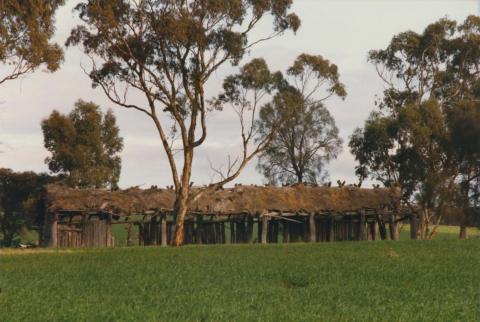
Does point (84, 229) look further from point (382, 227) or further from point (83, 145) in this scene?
point (382, 227)

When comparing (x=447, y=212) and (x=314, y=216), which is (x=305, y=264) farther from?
(x=447, y=212)

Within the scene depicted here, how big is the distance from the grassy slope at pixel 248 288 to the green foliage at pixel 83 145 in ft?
113

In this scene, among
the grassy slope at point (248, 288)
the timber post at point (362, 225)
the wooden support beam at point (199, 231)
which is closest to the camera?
the grassy slope at point (248, 288)

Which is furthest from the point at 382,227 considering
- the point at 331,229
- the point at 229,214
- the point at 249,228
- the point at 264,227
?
the point at 229,214

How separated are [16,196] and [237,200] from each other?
19.2m

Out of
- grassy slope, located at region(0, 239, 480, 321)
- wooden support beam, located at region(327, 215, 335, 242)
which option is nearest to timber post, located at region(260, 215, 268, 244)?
wooden support beam, located at region(327, 215, 335, 242)

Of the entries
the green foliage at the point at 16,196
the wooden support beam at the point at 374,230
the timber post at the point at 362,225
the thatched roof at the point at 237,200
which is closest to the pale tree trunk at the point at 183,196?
the thatched roof at the point at 237,200

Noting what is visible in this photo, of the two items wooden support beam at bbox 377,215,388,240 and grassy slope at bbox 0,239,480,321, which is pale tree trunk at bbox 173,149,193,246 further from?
wooden support beam at bbox 377,215,388,240

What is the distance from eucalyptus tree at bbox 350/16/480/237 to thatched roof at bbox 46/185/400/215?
319 centimetres

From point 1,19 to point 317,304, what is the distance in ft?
91.6

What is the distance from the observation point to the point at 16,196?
6156 centimetres

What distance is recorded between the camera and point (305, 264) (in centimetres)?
2453

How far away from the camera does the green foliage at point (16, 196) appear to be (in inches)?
2400

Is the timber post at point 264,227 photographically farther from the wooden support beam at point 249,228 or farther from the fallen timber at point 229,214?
the wooden support beam at point 249,228
